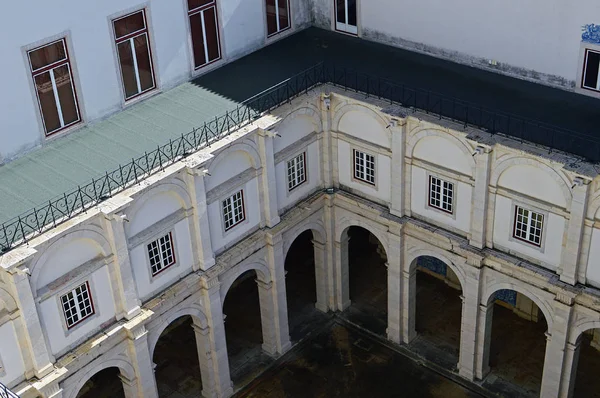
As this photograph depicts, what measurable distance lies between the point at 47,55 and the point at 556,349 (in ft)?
85.2

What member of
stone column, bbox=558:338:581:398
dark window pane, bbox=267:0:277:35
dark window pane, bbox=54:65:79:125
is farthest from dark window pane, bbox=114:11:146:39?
stone column, bbox=558:338:581:398

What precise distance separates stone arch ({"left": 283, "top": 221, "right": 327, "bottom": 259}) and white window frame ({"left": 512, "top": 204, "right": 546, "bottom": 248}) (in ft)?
36.3

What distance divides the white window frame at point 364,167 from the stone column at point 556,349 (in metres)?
11.0

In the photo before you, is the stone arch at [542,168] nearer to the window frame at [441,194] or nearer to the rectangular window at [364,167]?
the window frame at [441,194]

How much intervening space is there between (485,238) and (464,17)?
10.9 metres

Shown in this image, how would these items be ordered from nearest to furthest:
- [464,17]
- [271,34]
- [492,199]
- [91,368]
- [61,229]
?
[61,229] → [91,368] → [492,199] → [464,17] → [271,34]

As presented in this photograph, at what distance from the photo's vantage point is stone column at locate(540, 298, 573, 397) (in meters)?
37.8

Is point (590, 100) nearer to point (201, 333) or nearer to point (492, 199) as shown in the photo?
point (492, 199)

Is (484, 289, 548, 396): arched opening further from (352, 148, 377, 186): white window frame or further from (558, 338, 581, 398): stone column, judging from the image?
(352, 148, 377, 186): white window frame

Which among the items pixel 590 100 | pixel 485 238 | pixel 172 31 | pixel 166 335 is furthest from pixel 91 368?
pixel 590 100

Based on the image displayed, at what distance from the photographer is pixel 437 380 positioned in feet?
146

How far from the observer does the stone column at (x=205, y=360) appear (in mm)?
41312

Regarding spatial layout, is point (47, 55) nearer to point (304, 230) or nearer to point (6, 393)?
point (6, 393)

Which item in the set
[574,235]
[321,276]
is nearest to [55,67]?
[321,276]
